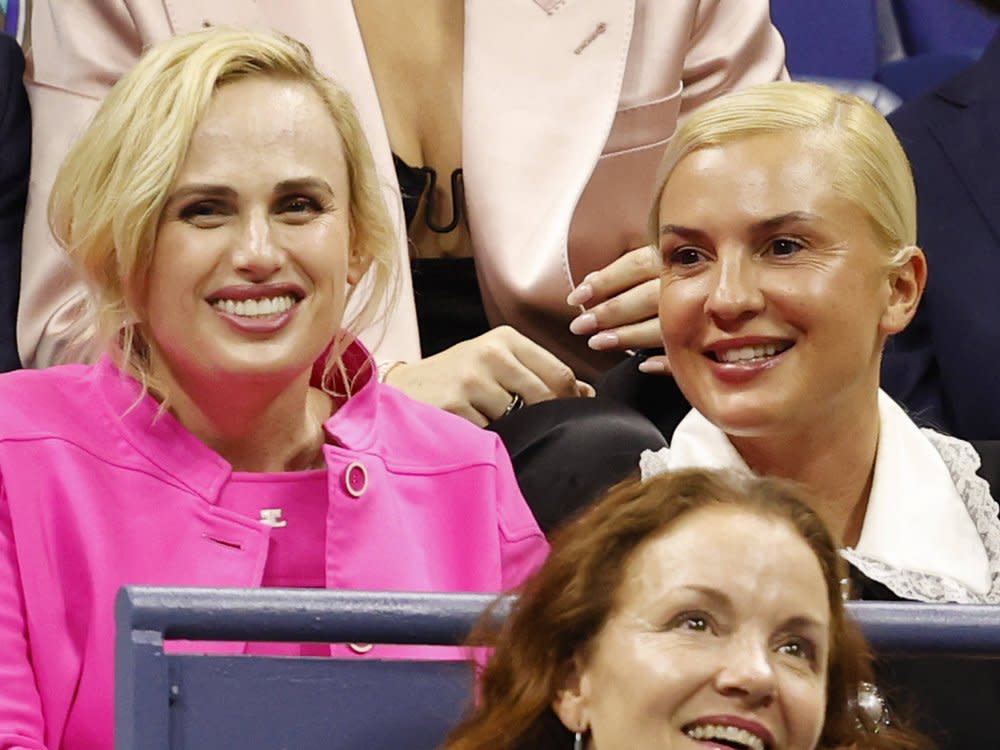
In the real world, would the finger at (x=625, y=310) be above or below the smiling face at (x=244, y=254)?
below

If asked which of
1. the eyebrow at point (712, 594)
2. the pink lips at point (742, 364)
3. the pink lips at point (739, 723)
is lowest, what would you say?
the pink lips at point (739, 723)

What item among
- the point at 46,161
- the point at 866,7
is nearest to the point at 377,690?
the point at 46,161

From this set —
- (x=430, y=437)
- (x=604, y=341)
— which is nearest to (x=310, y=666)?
(x=430, y=437)

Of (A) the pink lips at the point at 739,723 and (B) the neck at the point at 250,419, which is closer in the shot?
(A) the pink lips at the point at 739,723

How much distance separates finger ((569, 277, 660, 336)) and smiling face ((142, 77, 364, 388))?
1.02 feet

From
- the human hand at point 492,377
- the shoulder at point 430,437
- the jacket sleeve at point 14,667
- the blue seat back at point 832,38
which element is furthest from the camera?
the blue seat back at point 832,38

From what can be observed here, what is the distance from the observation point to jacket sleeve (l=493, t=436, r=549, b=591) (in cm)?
134

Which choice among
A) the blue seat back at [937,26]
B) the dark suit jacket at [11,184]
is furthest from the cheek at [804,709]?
the blue seat back at [937,26]

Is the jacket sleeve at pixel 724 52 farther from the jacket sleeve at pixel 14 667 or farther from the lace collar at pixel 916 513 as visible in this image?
the jacket sleeve at pixel 14 667

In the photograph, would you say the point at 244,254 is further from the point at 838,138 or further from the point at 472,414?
the point at 838,138

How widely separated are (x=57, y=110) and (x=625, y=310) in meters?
0.49

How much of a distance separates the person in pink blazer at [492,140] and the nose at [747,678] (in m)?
0.54

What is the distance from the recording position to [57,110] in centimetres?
159

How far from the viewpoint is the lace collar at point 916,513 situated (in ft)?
4.31
